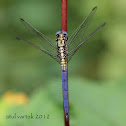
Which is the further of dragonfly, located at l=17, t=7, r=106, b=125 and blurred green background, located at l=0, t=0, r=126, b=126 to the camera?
blurred green background, located at l=0, t=0, r=126, b=126

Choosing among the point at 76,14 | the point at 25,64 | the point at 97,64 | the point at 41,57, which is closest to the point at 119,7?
the point at 76,14

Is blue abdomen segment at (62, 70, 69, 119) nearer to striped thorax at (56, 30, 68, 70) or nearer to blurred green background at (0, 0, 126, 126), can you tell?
striped thorax at (56, 30, 68, 70)

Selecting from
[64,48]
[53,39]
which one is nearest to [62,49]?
[64,48]

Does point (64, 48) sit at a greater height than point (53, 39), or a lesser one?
lesser

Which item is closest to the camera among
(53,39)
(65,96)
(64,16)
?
(64,16)

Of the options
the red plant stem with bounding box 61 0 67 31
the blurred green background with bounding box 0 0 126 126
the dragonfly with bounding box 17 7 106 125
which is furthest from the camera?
the blurred green background with bounding box 0 0 126 126

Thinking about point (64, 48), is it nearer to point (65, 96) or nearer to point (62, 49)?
point (62, 49)

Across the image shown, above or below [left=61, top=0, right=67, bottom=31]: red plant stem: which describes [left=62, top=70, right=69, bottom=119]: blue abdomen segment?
below

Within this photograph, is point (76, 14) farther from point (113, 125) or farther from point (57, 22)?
point (113, 125)

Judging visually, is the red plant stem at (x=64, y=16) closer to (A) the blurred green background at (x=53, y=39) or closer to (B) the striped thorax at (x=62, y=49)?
(B) the striped thorax at (x=62, y=49)

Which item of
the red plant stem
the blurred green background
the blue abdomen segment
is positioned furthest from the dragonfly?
the blurred green background

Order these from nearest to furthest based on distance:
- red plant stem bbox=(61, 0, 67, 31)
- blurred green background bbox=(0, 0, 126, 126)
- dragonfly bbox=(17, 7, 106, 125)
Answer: red plant stem bbox=(61, 0, 67, 31)
dragonfly bbox=(17, 7, 106, 125)
blurred green background bbox=(0, 0, 126, 126)
